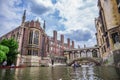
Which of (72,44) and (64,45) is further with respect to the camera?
(72,44)

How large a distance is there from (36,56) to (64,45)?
3974 centimetres

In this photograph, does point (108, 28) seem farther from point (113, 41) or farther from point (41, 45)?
point (41, 45)

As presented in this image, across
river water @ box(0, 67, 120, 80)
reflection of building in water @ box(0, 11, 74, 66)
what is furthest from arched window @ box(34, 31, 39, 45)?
river water @ box(0, 67, 120, 80)

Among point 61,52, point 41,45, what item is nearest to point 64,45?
point 61,52

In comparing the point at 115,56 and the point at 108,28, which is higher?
the point at 108,28

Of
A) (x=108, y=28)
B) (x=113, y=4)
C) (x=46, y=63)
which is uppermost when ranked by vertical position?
(x=113, y=4)

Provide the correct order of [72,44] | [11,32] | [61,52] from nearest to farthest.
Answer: [11,32]
[61,52]
[72,44]

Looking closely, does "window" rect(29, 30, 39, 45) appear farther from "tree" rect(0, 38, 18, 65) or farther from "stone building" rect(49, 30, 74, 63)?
"stone building" rect(49, 30, 74, 63)

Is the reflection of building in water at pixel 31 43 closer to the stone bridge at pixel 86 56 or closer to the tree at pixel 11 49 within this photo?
the tree at pixel 11 49

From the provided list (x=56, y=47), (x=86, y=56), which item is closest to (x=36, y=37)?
(x=56, y=47)

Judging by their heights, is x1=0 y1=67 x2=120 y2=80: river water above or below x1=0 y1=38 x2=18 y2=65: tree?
below

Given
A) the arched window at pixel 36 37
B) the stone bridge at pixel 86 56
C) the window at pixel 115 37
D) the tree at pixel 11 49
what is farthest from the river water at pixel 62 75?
the stone bridge at pixel 86 56

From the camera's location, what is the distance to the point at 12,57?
36125 mm

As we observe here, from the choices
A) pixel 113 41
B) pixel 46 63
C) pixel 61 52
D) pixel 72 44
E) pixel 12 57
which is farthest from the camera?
pixel 72 44
